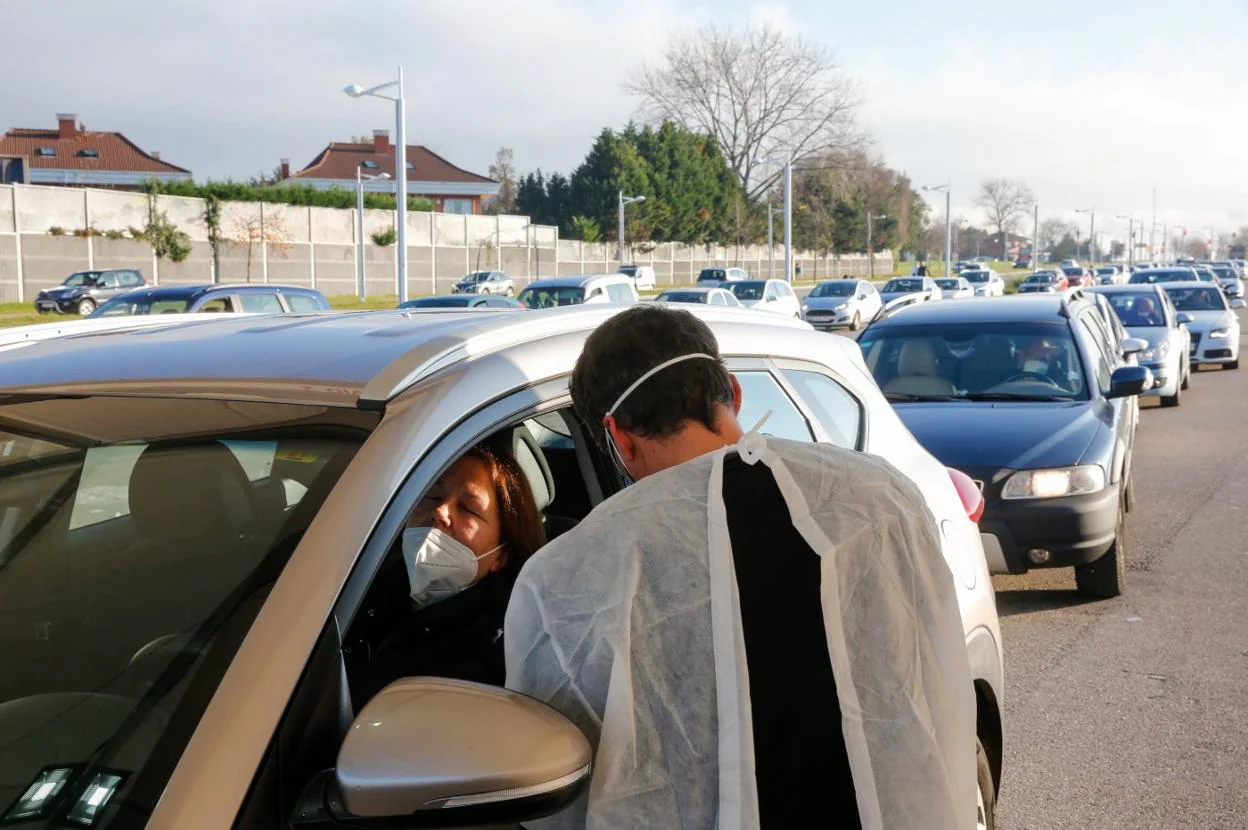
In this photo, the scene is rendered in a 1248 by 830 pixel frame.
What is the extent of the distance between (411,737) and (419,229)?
61.1m

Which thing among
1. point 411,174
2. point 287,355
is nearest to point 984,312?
point 287,355

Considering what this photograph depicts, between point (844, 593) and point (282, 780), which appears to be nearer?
point (282, 780)

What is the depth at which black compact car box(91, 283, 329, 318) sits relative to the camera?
53.2 ft

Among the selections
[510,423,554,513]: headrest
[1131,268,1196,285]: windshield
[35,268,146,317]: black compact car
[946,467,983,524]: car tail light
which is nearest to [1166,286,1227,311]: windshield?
[1131,268,1196,285]: windshield

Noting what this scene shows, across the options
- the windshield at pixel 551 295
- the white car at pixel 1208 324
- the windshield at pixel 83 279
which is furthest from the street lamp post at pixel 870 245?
the windshield at pixel 551 295

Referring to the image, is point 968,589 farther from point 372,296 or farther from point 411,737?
point 372,296

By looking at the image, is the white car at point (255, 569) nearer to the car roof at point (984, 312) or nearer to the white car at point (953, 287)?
the car roof at point (984, 312)

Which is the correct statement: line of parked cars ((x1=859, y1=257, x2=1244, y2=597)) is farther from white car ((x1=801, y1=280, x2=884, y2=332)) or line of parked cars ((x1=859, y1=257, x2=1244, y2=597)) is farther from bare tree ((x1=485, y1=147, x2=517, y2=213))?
bare tree ((x1=485, y1=147, x2=517, y2=213))

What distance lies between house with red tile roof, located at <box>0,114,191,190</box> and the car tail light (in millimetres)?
91429

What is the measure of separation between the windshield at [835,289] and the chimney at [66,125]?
2859 inches

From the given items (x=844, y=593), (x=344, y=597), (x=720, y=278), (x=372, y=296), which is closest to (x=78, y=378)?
(x=344, y=597)

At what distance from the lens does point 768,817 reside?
64.6 inches

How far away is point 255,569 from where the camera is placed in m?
1.83

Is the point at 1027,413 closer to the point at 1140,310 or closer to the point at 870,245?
the point at 1140,310
